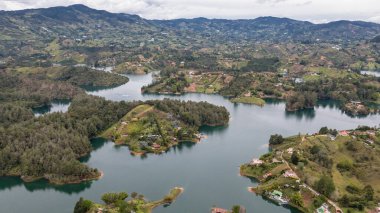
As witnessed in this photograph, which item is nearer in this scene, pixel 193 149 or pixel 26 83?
pixel 193 149

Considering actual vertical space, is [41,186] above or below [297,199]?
below

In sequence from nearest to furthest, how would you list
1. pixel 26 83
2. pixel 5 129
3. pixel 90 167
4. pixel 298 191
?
pixel 298 191
pixel 90 167
pixel 5 129
pixel 26 83

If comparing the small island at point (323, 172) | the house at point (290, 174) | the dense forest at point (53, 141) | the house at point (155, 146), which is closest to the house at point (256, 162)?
the small island at point (323, 172)

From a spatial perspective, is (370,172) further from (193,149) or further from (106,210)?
(106,210)

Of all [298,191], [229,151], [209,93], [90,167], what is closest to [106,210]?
[90,167]

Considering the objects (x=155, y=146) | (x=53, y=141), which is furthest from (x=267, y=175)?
(x=53, y=141)

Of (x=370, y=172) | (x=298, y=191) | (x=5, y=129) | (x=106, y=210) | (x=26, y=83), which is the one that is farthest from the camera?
(x=26, y=83)

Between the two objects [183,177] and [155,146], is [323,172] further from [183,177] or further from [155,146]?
[155,146]
